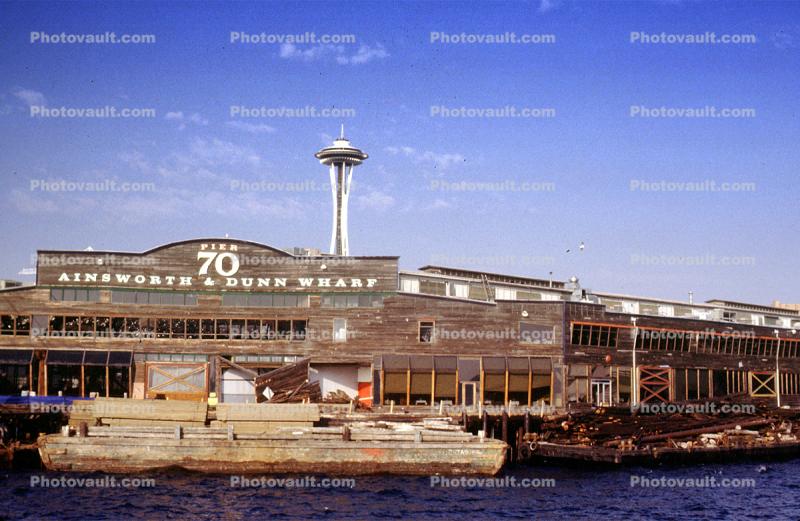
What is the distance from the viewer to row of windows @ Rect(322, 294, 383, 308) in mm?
61094

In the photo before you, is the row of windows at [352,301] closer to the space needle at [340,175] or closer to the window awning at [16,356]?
the window awning at [16,356]

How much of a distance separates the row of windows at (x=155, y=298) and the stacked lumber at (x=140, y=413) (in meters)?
14.5

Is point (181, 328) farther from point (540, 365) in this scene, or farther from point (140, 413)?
point (540, 365)

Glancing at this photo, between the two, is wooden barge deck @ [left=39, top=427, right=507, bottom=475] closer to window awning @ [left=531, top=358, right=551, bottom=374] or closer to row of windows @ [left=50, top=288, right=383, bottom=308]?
row of windows @ [left=50, top=288, right=383, bottom=308]

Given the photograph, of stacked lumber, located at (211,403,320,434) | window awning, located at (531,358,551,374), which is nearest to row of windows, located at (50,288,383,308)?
window awning, located at (531,358,551,374)

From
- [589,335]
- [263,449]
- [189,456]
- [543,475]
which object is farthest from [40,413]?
[589,335]

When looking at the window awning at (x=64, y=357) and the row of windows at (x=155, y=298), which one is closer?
the window awning at (x=64, y=357)

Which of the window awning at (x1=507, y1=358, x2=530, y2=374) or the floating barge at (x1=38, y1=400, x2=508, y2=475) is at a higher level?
the window awning at (x1=507, y1=358, x2=530, y2=374)

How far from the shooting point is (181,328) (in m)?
60.5

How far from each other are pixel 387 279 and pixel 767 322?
4548 cm

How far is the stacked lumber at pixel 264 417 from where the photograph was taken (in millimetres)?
45812
